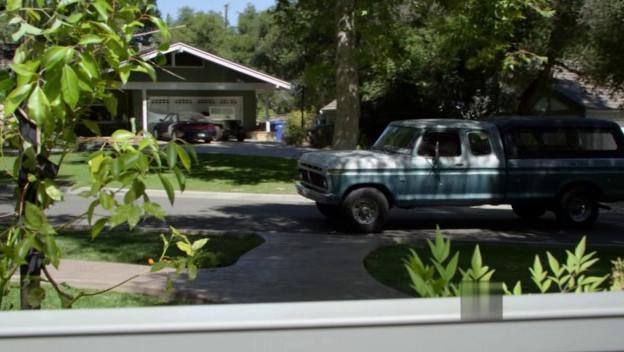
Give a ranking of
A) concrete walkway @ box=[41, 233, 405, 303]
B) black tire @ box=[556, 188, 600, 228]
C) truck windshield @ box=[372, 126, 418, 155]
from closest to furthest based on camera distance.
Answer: concrete walkway @ box=[41, 233, 405, 303] → truck windshield @ box=[372, 126, 418, 155] → black tire @ box=[556, 188, 600, 228]

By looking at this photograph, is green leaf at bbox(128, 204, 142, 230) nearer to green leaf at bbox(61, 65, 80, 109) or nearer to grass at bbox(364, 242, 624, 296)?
green leaf at bbox(61, 65, 80, 109)

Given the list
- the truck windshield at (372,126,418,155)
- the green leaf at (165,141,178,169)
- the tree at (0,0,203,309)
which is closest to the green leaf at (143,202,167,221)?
the tree at (0,0,203,309)

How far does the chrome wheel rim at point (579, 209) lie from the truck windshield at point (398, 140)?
3139mm

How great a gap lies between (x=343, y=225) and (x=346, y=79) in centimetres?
788

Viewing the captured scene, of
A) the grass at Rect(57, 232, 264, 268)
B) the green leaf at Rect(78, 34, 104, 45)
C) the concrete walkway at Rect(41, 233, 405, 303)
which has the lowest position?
the concrete walkway at Rect(41, 233, 405, 303)

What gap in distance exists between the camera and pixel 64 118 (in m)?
3.03

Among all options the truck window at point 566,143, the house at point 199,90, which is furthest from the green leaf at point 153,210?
the house at point 199,90

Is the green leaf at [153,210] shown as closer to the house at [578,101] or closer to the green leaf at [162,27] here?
the green leaf at [162,27]

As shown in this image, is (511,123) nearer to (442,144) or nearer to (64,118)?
(442,144)

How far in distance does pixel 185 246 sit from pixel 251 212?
11.9 meters

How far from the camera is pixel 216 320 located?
1.89 m

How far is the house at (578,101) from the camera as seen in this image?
1182 inches

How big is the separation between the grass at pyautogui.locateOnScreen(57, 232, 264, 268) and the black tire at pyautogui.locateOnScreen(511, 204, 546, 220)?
585cm

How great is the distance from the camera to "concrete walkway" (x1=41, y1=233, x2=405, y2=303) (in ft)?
26.2
